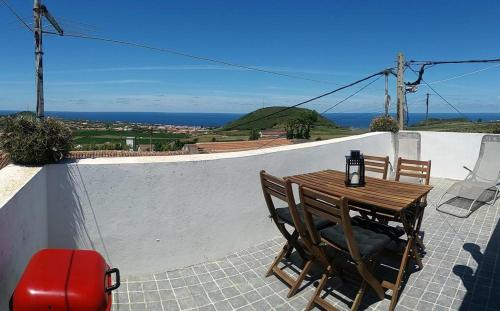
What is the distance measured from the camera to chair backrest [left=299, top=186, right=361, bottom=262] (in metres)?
2.42

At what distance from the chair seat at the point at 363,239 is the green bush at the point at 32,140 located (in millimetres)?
2367

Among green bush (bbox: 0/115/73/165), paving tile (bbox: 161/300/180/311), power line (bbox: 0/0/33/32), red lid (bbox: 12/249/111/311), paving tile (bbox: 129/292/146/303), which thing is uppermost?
power line (bbox: 0/0/33/32)

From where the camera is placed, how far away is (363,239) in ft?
9.59

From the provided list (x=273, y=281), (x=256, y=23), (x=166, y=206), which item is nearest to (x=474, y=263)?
(x=273, y=281)

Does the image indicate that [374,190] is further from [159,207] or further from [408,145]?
[408,145]

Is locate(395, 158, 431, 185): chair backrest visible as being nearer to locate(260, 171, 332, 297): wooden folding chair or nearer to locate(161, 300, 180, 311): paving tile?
locate(260, 171, 332, 297): wooden folding chair

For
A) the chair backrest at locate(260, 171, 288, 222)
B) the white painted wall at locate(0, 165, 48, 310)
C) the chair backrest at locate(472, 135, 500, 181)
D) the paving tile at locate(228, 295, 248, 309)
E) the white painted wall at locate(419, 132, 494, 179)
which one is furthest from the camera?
the white painted wall at locate(419, 132, 494, 179)

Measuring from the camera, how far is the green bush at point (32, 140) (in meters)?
2.75

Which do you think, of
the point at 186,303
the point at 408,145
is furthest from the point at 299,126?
the point at 186,303

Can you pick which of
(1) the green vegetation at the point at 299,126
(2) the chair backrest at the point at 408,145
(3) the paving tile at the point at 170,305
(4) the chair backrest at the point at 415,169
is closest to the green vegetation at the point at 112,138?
(2) the chair backrest at the point at 408,145

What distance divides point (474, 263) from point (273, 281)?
2122 millimetres

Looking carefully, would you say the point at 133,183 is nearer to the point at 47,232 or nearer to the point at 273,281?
the point at 47,232

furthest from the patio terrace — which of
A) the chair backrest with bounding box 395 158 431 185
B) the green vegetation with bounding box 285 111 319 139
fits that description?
the green vegetation with bounding box 285 111 319 139

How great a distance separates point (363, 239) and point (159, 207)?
1.86m
